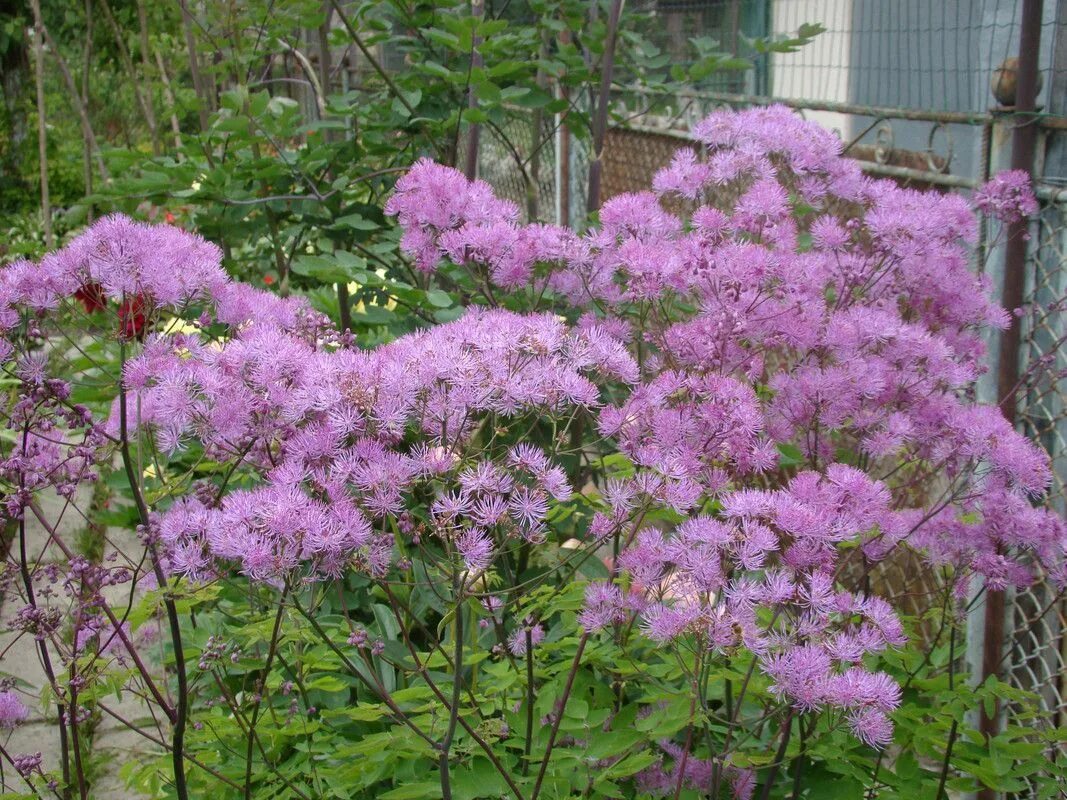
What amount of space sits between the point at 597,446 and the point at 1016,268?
1220mm

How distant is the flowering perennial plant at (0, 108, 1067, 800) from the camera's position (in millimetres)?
1344

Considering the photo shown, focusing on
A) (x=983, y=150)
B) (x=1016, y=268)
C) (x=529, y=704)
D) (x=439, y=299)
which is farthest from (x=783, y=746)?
(x=983, y=150)

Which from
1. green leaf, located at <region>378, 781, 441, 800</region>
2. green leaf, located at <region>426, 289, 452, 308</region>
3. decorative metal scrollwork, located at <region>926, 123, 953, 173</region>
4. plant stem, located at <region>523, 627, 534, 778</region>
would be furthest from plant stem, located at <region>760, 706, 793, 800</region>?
decorative metal scrollwork, located at <region>926, 123, 953, 173</region>

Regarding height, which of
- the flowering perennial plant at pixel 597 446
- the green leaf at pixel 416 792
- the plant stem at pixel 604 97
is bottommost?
the green leaf at pixel 416 792

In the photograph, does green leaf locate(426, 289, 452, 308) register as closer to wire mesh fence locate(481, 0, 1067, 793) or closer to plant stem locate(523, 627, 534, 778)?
plant stem locate(523, 627, 534, 778)

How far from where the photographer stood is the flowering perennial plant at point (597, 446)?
134 centimetres

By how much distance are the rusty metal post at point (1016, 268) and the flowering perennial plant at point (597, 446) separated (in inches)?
17.9

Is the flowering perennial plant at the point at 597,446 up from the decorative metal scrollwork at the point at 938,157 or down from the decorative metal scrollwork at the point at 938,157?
down

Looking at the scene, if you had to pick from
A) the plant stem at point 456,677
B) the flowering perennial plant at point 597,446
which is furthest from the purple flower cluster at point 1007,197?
the plant stem at point 456,677

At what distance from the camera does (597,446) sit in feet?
7.37

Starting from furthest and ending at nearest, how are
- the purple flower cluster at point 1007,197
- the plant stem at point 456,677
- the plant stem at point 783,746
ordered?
the purple flower cluster at point 1007,197, the plant stem at point 783,746, the plant stem at point 456,677

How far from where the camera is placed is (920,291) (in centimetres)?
204

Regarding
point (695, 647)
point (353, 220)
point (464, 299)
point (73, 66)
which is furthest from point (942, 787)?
point (73, 66)

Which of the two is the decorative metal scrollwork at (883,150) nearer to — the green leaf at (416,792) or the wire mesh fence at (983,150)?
the wire mesh fence at (983,150)
